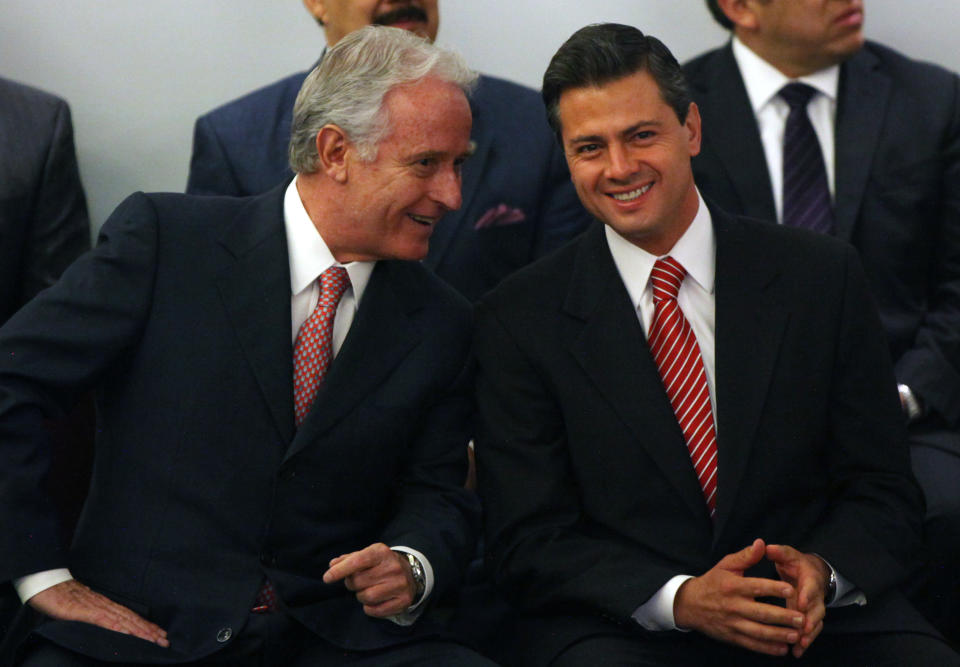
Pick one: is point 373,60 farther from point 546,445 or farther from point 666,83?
point 546,445

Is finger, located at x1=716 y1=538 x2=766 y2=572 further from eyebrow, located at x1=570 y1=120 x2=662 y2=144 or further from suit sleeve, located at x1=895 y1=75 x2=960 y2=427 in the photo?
suit sleeve, located at x1=895 y1=75 x2=960 y2=427

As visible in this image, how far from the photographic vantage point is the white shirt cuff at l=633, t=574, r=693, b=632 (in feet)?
7.88

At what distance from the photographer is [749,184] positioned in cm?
335

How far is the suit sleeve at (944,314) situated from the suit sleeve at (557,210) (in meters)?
0.81

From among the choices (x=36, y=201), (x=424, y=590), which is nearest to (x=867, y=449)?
(x=424, y=590)

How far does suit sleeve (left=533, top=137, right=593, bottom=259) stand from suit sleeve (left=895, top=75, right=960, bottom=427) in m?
0.81

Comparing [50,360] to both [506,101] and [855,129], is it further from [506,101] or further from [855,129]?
[855,129]

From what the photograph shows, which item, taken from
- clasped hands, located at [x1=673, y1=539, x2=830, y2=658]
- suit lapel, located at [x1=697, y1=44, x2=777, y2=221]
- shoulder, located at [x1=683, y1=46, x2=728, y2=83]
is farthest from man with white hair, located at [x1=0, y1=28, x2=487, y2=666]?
shoulder, located at [x1=683, y1=46, x2=728, y2=83]

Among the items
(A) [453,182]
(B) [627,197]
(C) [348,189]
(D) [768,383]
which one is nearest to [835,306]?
(D) [768,383]

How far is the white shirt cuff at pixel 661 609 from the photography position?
2.40 meters

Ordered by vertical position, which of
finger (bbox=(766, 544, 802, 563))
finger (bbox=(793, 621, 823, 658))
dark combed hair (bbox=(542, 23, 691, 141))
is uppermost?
dark combed hair (bbox=(542, 23, 691, 141))

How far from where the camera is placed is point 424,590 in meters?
2.43

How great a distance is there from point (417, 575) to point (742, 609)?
54cm

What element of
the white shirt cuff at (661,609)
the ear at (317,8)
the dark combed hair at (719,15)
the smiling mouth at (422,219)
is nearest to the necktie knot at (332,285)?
the smiling mouth at (422,219)
